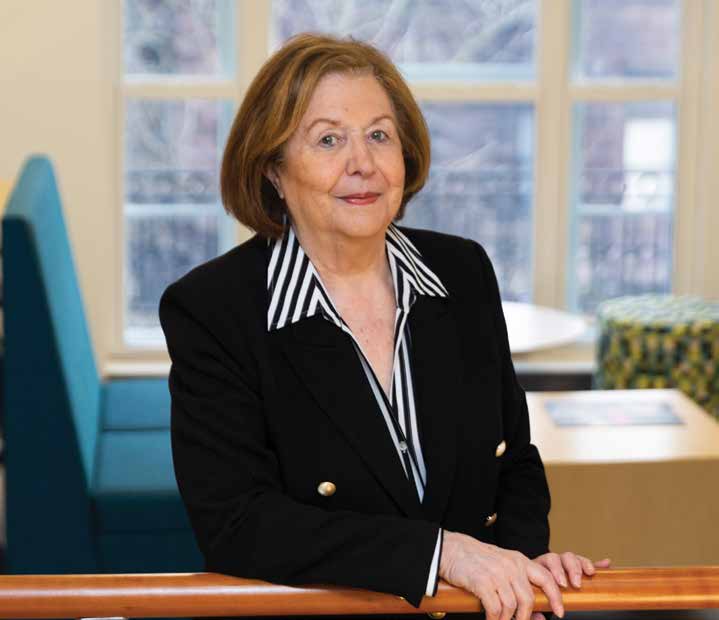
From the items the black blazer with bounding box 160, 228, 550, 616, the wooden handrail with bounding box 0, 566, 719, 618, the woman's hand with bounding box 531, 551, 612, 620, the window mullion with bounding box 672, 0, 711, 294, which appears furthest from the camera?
the window mullion with bounding box 672, 0, 711, 294

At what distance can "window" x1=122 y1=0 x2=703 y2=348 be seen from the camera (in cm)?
607

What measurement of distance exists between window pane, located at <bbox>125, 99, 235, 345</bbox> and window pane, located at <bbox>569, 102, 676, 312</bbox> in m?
1.59

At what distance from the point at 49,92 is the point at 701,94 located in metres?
2.81

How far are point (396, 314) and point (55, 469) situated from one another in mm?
1957

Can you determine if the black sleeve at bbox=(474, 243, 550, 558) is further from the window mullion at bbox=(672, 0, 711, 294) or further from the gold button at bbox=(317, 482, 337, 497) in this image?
the window mullion at bbox=(672, 0, 711, 294)

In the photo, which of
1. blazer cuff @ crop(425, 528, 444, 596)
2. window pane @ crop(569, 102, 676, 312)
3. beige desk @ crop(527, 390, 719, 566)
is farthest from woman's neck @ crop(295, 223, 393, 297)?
window pane @ crop(569, 102, 676, 312)

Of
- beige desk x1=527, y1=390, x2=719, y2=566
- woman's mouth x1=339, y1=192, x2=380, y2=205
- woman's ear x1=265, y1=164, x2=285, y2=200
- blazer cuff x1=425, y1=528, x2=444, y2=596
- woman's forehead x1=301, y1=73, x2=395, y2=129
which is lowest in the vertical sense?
beige desk x1=527, y1=390, x2=719, y2=566

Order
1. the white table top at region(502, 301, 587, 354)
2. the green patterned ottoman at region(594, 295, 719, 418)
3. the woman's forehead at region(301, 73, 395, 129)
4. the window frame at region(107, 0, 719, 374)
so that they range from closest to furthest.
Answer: the woman's forehead at region(301, 73, 395, 129), the white table top at region(502, 301, 587, 354), the green patterned ottoman at region(594, 295, 719, 418), the window frame at region(107, 0, 719, 374)

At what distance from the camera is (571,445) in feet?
12.3

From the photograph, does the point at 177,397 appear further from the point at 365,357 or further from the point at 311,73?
the point at 311,73

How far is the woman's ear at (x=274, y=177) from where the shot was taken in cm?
214

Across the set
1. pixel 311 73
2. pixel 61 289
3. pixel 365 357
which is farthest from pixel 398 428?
pixel 61 289

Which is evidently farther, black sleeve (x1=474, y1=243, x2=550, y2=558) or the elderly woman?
black sleeve (x1=474, y1=243, x2=550, y2=558)

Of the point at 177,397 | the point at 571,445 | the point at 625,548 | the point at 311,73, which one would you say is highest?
the point at 311,73
